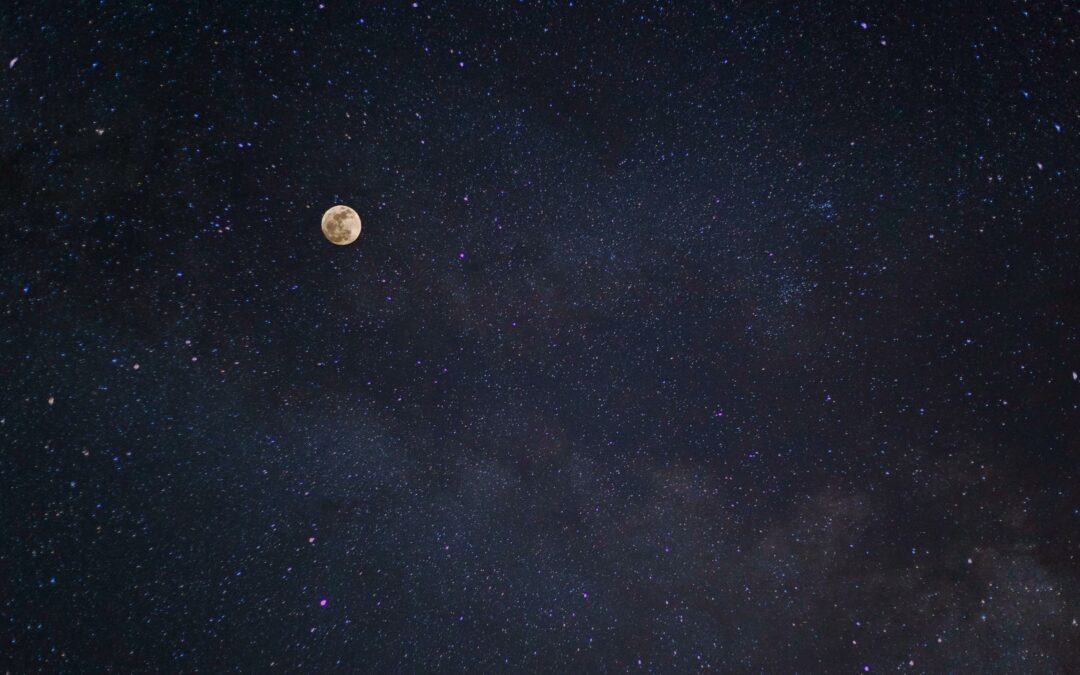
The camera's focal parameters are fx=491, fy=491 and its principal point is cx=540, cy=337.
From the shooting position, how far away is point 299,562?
9.86 ft

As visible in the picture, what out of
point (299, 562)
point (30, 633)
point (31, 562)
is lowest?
point (30, 633)

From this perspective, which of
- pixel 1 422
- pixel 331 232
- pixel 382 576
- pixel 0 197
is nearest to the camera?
pixel 0 197

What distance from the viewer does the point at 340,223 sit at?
262 centimetres

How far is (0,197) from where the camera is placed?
7.16 ft

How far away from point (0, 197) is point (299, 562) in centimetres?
235

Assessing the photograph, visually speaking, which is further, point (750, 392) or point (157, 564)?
point (750, 392)

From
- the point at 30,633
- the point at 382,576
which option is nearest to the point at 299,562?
the point at 382,576

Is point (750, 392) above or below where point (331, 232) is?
above

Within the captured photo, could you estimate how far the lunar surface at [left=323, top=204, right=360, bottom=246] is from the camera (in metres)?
2.62

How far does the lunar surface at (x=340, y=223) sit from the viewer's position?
2.62 m

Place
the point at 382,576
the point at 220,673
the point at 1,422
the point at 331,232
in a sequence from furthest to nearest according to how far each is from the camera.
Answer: the point at 382,576, the point at 220,673, the point at 331,232, the point at 1,422

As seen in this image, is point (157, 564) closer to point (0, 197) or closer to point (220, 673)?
point (220, 673)

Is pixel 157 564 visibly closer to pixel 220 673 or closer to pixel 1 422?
pixel 220 673

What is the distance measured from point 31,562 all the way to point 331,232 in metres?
2.24
